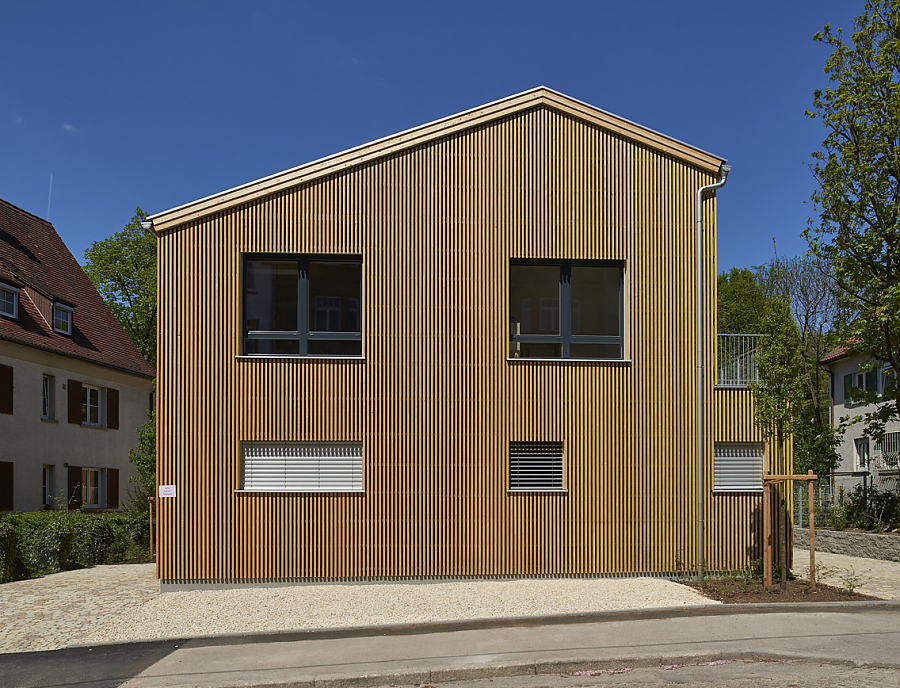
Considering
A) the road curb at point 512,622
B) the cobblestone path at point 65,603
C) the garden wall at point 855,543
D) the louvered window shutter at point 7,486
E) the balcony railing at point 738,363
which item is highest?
the balcony railing at point 738,363

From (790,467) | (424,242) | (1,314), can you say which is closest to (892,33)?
(790,467)

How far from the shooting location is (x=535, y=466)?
14.4m

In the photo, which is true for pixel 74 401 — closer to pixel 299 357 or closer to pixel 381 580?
pixel 299 357

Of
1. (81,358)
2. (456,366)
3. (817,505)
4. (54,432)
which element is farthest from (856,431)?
(54,432)

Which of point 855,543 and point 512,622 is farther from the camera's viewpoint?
point 855,543

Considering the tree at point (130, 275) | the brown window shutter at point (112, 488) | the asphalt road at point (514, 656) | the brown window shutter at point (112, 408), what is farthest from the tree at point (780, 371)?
the tree at point (130, 275)

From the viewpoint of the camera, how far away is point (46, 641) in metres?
10.3

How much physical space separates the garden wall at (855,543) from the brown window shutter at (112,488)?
21443 millimetres

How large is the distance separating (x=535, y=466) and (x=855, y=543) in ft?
33.8

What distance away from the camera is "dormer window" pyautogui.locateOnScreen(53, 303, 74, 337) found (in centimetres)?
2727

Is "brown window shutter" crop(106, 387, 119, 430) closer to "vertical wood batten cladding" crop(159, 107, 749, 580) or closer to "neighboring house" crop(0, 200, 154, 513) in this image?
"neighboring house" crop(0, 200, 154, 513)

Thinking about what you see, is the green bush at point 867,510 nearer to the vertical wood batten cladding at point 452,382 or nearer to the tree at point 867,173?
the tree at point 867,173

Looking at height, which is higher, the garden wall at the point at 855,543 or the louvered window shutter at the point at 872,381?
the louvered window shutter at the point at 872,381

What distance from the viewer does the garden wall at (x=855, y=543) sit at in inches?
739
